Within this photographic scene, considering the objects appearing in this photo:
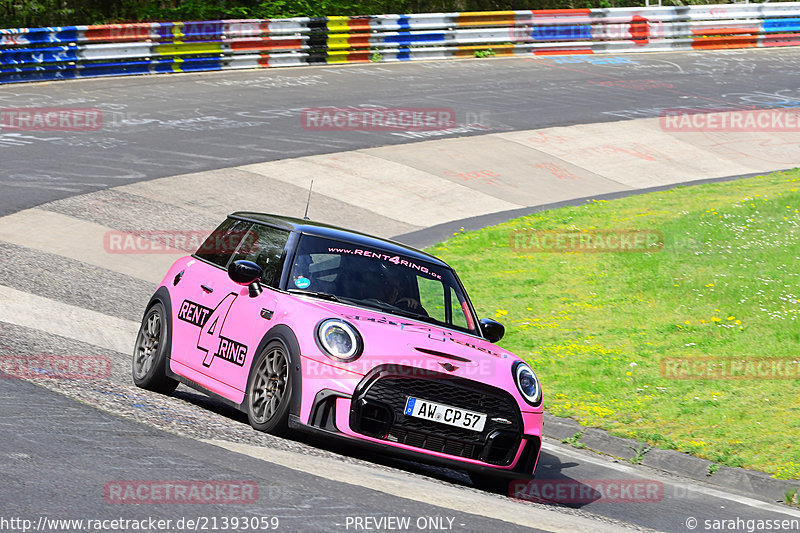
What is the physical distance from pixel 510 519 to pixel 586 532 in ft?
1.46

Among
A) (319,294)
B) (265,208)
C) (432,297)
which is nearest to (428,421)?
(319,294)

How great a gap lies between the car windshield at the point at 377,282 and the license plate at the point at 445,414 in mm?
1156

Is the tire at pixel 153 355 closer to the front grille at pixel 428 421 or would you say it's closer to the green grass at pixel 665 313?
the front grille at pixel 428 421

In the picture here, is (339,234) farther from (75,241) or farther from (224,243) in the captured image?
(75,241)

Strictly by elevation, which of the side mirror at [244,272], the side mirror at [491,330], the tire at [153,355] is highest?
the side mirror at [244,272]

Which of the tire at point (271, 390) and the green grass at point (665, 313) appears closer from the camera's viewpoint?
the tire at point (271, 390)

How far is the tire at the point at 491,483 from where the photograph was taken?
23.9 feet

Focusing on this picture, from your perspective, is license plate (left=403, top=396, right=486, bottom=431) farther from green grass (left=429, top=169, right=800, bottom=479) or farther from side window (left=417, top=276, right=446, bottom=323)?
green grass (left=429, top=169, right=800, bottom=479)

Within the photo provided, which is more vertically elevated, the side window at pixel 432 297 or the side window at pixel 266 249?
the side window at pixel 266 249

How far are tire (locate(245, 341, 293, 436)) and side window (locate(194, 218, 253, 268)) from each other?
1.57 m

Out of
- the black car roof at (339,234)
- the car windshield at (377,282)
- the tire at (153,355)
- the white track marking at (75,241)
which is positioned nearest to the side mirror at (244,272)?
the car windshield at (377,282)

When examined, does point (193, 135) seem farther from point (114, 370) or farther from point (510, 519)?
point (510, 519)

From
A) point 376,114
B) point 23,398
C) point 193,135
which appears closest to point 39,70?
point 193,135

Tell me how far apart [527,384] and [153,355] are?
3286mm
